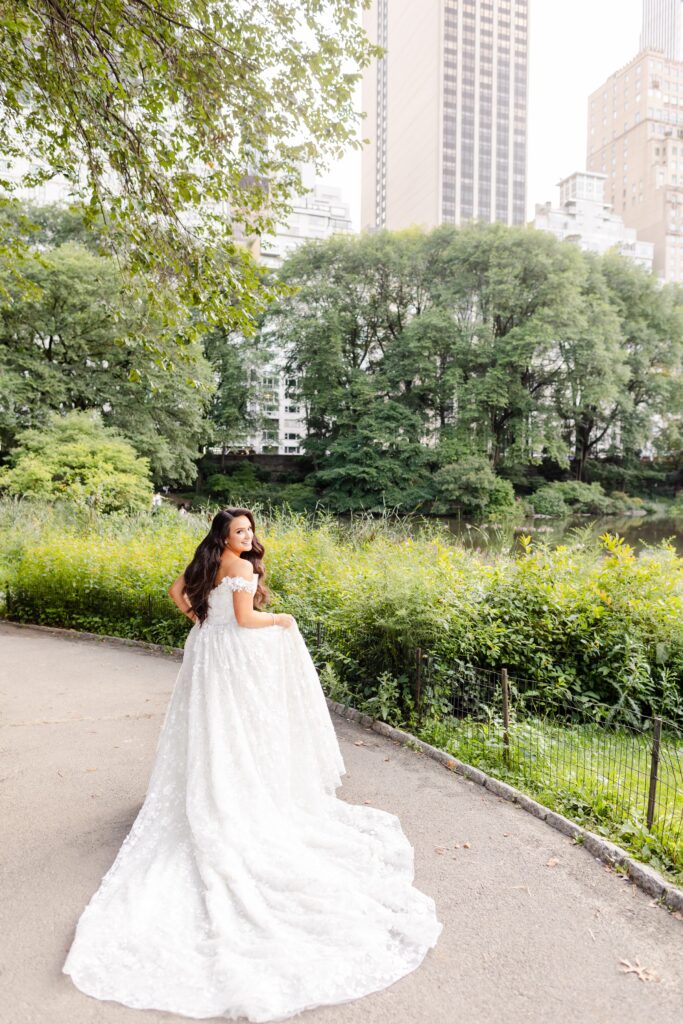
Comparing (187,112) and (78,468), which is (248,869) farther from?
(78,468)

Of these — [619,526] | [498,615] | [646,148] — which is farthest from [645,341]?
[646,148]

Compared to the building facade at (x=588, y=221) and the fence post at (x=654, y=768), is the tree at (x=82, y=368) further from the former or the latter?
the building facade at (x=588, y=221)

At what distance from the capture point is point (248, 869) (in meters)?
3.62

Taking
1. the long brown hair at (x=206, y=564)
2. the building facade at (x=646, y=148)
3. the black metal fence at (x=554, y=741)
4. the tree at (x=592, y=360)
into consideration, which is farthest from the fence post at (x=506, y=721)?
the building facade at (x=646, y=148)

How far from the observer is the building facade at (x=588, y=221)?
98750 millimetres

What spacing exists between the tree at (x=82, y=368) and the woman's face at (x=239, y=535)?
24491mm

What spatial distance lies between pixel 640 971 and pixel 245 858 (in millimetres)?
1990

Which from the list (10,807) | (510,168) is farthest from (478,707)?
(510,168)

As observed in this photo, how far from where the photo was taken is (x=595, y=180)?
108 m

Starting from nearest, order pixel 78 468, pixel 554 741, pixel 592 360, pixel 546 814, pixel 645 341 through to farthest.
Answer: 1. pixel 546 814
2. pixel 554 741
3. pixel 78 468
4. pixel 592 360
5. pixel 645 341

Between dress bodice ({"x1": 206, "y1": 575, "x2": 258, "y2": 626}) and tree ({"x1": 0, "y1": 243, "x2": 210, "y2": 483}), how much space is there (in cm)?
2461

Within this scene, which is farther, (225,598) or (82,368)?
(82,368)

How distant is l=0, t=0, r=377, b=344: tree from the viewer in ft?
23.2

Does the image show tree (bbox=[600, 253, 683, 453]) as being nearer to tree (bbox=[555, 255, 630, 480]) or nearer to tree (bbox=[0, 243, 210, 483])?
tree (bbox=[555, 255, 630, 480])
